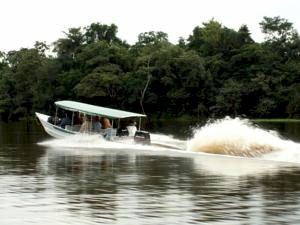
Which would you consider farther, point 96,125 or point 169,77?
point 169,77

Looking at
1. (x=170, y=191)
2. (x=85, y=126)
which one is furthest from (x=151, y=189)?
(x=85, y=126)

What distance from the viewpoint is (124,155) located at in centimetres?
2372

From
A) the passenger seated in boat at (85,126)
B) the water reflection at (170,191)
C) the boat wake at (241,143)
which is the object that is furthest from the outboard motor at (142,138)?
the water reflection at (170,191)

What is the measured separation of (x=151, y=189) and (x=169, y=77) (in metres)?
77.7

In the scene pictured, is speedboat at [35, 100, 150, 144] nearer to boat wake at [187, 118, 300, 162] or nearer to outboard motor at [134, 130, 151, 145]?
outboard motor at [134, 130, 151, 145]

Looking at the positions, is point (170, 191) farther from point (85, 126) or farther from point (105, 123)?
point (105, 123)

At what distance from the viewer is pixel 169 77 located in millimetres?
90562

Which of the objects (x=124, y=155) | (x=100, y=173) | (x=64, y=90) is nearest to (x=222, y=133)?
(x=124, y=155)

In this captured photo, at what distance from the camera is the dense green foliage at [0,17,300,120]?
8862 cm

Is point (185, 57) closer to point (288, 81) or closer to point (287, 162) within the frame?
point (288, 81)

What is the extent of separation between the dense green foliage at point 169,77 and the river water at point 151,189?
218 feet

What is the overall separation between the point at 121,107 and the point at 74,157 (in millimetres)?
69222

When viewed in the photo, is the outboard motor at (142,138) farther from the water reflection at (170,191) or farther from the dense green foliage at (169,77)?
the dense green foliage at (169,77)

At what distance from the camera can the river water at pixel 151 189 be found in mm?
9852
